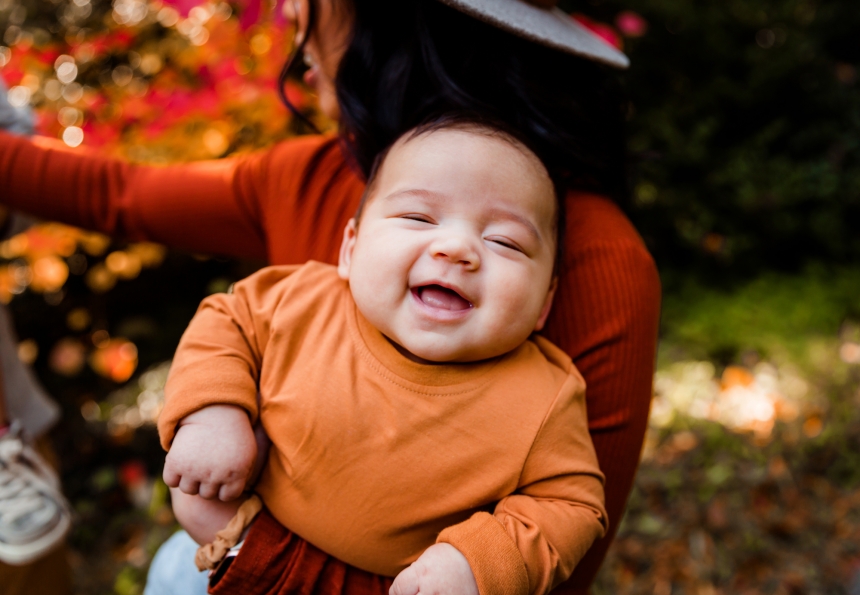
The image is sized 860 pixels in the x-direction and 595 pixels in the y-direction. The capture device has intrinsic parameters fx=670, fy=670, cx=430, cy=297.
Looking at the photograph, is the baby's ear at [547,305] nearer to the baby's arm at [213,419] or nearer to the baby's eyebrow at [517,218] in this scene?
the baby's eyebrow at [517,218]

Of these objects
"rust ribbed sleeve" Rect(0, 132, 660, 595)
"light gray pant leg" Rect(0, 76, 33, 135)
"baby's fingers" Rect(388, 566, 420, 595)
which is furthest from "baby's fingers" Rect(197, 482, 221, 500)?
"light gray pant leg" Rect(0, 76, 33, 135)

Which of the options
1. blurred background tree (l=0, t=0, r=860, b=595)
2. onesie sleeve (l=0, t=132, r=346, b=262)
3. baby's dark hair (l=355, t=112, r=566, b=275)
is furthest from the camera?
blurred background tree (l=0, t=0, r=860, b=595)

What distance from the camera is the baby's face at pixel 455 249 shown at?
1226mm

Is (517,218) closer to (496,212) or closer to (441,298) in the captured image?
(496,212)

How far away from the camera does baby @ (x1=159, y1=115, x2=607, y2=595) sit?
1205mm

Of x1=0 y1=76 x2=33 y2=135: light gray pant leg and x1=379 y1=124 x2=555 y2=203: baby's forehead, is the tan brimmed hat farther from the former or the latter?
x1=0 y1=76 x2=33 y2=135: light gray pant leg

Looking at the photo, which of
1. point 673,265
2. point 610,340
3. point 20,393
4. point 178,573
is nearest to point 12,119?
point 20,393

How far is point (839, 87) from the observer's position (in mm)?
5090

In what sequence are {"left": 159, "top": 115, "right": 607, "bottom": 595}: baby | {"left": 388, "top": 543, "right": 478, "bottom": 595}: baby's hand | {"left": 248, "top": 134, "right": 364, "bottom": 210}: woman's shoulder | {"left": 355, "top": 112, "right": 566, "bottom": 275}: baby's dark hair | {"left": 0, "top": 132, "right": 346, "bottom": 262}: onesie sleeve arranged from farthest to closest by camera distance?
{"left": 0, "top": 132, "right": 346, "bottom": 262}: onesie sleeve, {"left": 248, "top": 134, "right": 364, "bottom": 210}: woman's shoulder, {"left": 355, "top": 112, "right": 566, "bottom": 275}: baby's dark hair, {"left": 159, "top": 115, "right": 607, "bottom": 595}: baby, {"left": 388, "top": 543, "right": 478, "bottom": 595}: baby's hand

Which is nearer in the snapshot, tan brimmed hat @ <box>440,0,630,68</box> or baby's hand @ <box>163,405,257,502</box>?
baby's hand @ <box>163,405,257,502</box>

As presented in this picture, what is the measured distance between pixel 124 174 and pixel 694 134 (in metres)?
4.03

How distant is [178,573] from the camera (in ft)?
5.14

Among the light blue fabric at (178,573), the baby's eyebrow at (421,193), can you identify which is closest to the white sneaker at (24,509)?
the light blue fabric at (178,573)

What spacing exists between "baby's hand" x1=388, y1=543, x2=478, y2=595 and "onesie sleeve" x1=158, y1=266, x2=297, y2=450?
1.36 ft
